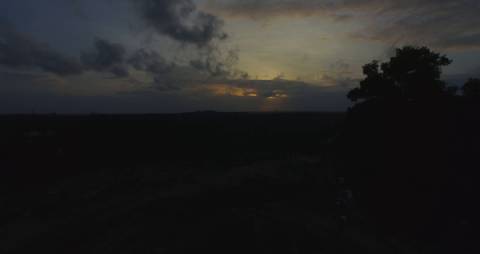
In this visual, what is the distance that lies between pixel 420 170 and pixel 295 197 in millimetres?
6884

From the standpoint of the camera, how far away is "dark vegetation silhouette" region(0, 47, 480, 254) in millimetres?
10727

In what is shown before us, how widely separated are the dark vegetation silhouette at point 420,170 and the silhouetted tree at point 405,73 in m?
7.06

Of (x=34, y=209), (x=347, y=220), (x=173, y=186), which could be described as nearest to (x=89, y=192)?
(x=34, y=209)

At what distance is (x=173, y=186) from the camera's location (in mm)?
18797

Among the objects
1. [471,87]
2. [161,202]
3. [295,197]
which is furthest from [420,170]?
[471,87]

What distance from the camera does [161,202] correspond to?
15258 millimetres

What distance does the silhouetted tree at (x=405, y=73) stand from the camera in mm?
22656

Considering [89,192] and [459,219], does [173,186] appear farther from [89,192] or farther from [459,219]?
[459,219]

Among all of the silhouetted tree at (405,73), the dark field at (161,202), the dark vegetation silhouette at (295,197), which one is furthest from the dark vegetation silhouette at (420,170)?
the silhouetted tree at (405,73)

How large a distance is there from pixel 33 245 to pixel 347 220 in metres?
14.5

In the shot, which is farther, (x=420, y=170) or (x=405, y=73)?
(x=405, y=73)

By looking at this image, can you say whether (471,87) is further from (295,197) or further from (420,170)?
(295,197)

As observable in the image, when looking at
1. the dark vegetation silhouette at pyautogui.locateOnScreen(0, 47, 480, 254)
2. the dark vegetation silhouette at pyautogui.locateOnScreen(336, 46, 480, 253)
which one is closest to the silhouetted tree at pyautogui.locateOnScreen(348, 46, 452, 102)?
the dark vegetation silhouette at pyautogui.locateOnScreen(0, 47, 480, 254)

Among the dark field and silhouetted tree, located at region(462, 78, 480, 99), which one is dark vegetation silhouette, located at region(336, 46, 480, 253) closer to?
the dark field
